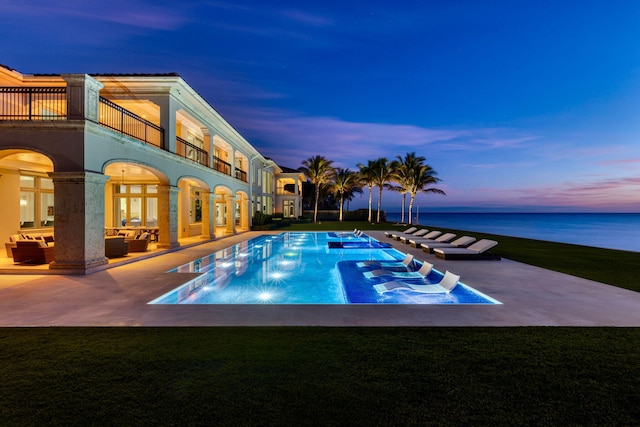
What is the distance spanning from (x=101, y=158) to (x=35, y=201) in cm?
847

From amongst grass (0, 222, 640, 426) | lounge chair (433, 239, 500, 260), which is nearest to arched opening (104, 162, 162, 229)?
grass (0, 222, 640, 426)

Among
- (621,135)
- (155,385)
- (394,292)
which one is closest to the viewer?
(155,385)

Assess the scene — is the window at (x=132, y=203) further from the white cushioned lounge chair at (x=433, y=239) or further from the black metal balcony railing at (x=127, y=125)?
the white cushioned lounge chair at (x=433, y=239)

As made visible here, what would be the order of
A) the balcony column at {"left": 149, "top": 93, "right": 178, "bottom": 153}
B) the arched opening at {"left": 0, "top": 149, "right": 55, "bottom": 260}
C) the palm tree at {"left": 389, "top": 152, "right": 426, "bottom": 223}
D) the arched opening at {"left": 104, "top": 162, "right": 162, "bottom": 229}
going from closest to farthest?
the arched opening at {"left": 0, "top": 149, "right": 55, "bottom": 260} → the balcony column at {"left": 149, "top": 93, "right": 178, "bottom": 153} → the arched opening at {"left": 104, "top": 162, "right": 162, "bottom": 229} → the palm tree at {"left": 389, "top": 152, "right": 426, "bottom": 223}

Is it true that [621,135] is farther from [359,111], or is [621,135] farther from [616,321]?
[616,321]

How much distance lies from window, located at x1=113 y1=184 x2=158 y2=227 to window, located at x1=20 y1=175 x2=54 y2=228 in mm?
3167

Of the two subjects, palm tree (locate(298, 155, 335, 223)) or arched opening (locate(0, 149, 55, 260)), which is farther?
palm tree (locate(298, 155, 335, 223))

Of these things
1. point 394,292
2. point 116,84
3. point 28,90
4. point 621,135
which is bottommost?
point 394,292

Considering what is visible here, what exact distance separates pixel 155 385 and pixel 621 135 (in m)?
58.1

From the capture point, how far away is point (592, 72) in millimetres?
31172

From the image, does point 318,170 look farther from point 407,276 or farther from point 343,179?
point 407,276

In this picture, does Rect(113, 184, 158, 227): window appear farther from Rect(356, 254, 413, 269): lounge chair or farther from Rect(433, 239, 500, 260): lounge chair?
Rect(433, 239, 500, 260): lounge chair

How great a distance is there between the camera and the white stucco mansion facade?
8.90 meters

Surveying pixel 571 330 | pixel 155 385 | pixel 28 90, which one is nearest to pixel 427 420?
pixel 155 385
